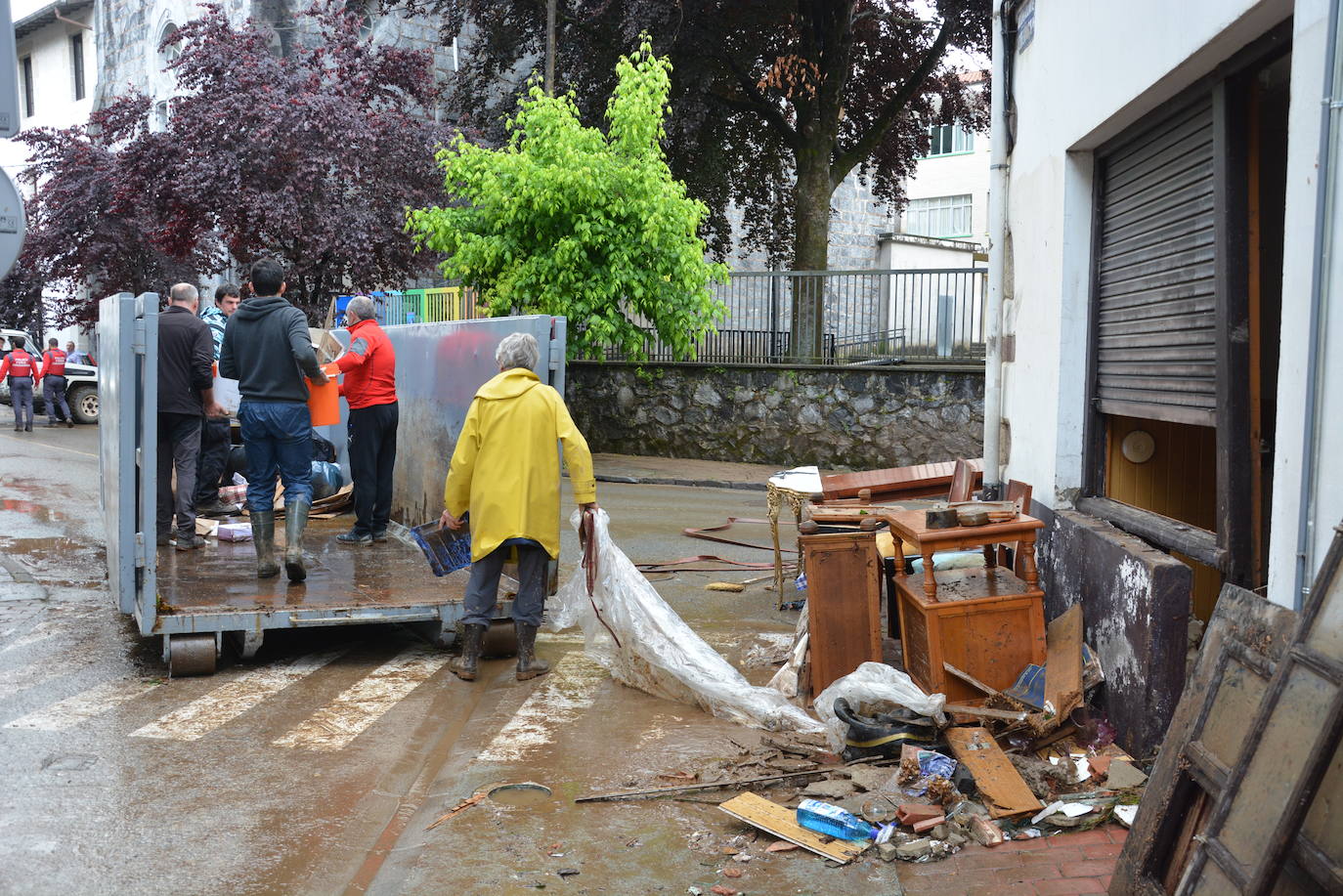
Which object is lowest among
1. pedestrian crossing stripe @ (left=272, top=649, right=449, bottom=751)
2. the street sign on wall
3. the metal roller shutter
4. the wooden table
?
pedestrian crossing stripe @ (left=272, top=649, right=449, bottom=751)

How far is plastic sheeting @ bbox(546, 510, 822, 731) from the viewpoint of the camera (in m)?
5.48

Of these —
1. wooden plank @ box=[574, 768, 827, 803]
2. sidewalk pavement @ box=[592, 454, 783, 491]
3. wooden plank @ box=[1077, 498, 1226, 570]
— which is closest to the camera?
wooden plank @ box=[574, 768, 827, 803]

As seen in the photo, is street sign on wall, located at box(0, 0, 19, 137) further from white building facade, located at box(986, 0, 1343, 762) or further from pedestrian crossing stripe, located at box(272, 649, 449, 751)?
white building facade, located at box(986, 0, 1343, 762)

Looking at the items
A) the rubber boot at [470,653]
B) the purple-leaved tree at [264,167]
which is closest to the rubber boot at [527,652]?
the rubber boot at [470,653]

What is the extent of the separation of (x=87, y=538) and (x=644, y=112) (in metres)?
8.89

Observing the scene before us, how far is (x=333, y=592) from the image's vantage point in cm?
682

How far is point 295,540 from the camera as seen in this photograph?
277 inches

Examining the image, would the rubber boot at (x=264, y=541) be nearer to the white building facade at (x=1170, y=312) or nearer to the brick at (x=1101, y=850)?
the white building facade at (x=1170, y=312)

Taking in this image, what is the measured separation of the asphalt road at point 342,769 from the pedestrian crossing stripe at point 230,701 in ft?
0.06

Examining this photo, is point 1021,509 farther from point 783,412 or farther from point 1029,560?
point 783,412

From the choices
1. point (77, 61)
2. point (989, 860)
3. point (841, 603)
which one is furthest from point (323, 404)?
point (77, 61)

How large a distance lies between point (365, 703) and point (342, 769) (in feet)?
3.19

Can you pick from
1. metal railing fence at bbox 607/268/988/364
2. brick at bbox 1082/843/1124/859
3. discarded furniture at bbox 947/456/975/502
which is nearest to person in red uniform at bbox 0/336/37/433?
metal railing fence at bbox 607/268/988/364

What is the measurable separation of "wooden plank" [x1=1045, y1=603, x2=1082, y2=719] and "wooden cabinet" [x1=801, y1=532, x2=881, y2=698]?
815mm
